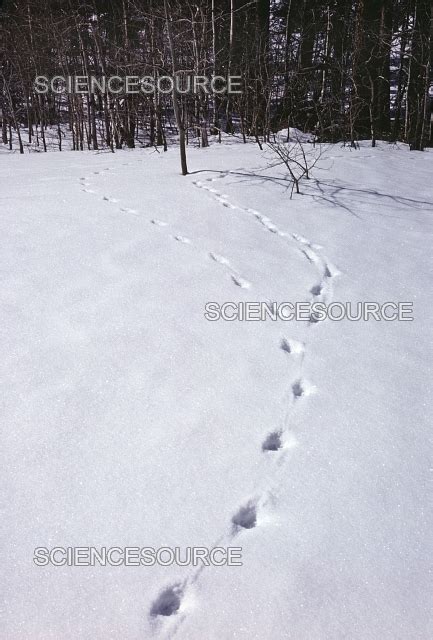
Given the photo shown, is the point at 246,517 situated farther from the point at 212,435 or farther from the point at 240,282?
the point at 240,282

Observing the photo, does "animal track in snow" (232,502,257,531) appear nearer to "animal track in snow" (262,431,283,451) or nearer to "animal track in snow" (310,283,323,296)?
"animal track in snow" (262,431,283,451)

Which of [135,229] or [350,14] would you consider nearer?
[135,229]

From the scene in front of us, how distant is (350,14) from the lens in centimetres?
1694

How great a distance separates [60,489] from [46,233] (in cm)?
353

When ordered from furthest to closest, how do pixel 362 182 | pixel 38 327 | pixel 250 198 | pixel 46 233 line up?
pixel 362 182, pixel 250 198, pixel 46 233, pixel 38 327

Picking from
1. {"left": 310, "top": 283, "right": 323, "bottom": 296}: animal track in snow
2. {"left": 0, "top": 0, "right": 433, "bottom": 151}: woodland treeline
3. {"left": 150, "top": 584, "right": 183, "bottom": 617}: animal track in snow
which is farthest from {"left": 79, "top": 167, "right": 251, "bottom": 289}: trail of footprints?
{"left": 0, "top": 0, "right": 433, "bottom": 151}: woodland treeline

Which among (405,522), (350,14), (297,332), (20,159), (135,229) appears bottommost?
(405,522)

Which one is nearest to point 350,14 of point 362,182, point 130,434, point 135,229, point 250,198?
point 362,182

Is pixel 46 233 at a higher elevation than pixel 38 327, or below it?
higher

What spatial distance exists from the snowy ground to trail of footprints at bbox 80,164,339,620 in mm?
12

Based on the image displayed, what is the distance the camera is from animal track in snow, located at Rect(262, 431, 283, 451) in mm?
2285

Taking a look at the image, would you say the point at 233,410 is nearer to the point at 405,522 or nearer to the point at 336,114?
the point at 405,522

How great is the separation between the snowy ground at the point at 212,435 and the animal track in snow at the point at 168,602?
0.04ft

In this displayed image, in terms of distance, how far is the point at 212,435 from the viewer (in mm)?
2342
